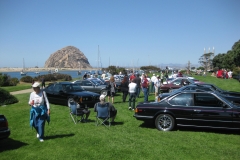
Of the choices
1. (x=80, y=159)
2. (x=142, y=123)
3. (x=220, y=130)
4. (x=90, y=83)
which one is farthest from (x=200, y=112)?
(x=90, y=83)

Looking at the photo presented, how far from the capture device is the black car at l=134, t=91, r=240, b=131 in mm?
7496

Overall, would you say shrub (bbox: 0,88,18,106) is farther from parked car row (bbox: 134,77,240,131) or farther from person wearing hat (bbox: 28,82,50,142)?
parked car row (bbox: 134,77,240,131)

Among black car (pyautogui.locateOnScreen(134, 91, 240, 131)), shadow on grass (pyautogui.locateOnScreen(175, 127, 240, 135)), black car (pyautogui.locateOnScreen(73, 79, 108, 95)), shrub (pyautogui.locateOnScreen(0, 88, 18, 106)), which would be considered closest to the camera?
black car (pyautogui.locateOnScreen(134, 91, 240, 131))

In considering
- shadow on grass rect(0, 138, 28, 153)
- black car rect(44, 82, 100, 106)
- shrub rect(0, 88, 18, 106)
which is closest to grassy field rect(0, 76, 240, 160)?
shadow on grass rect(0, 138, 28, 153)

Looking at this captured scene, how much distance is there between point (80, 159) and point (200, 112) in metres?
4.12

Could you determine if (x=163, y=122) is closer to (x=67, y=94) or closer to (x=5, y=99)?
(x=67, y=94)

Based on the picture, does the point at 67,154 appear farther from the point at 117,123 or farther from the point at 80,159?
the point at 117,123

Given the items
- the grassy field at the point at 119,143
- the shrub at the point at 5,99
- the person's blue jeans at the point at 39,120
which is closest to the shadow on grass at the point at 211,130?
the grassy field at the point at 119,143

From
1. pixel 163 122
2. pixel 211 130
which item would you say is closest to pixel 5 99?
pixel 163 122

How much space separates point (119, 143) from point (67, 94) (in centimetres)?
742

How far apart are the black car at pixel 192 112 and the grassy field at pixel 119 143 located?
1.15 ft

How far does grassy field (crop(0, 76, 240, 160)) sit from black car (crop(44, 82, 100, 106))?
3844 millimetres

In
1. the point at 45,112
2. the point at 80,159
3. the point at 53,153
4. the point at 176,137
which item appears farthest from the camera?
the point at 176,137

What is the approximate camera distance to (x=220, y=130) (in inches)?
322
